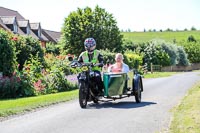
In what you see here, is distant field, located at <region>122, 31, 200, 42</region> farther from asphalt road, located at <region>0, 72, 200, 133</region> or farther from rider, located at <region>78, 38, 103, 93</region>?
asphalt road, located at <region>0, 72, 200, 133</region>

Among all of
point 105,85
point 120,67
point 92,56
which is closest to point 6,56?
point 92,56

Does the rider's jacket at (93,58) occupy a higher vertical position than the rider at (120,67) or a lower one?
higher

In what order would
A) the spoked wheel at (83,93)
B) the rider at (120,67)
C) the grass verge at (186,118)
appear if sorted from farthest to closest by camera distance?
the rider at (120,67) → the spoked wheel at (83,93) → the grass verge at (186,118)

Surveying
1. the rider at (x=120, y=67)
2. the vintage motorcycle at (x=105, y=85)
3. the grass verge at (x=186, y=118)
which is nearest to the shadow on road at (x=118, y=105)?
the vintage motorcycle at (x=105, y=85)

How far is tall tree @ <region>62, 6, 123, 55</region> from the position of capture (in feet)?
190

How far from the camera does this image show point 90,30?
192 feet

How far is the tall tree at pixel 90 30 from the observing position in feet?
190

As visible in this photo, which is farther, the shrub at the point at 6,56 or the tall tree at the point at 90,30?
the tall tree at the point at 90,30

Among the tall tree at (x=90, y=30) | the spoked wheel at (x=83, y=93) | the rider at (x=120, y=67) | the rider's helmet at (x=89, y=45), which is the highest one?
the tall tree at (x=90, y=30)

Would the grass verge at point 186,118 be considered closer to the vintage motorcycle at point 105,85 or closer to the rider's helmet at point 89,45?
the vintage motorcycle at point 105,85

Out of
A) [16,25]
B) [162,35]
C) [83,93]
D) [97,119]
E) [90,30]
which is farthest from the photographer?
[162,35]

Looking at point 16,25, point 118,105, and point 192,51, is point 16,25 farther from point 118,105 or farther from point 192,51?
point 192,51

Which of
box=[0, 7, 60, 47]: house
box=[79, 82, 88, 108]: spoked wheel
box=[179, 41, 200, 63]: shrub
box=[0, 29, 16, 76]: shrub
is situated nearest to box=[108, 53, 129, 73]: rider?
box=[79, 82, 88, 108]: spoked wheel

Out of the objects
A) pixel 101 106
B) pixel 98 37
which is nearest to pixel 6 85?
pixel 101 106
